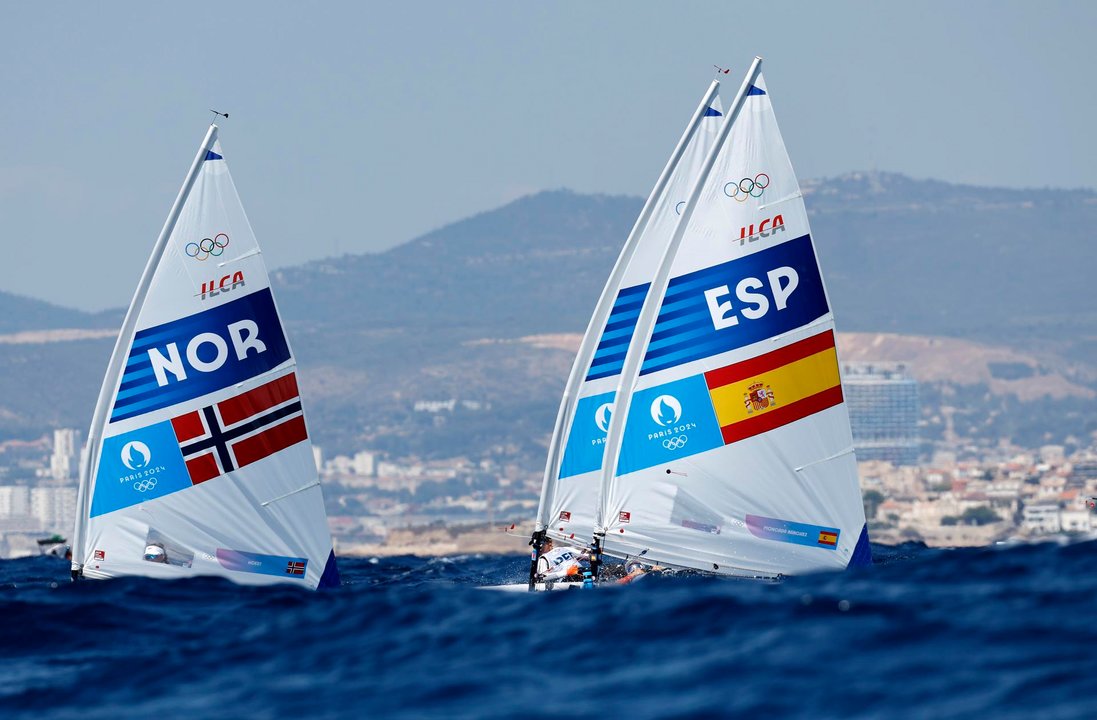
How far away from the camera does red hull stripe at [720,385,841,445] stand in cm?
2886

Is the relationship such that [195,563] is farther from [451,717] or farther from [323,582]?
[451,717]

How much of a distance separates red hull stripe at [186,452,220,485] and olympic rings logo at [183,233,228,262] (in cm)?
313

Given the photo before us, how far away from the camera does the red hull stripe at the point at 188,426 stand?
29.9m

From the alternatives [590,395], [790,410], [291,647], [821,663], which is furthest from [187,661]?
[590,395]

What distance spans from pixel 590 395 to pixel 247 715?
18153 millimetres

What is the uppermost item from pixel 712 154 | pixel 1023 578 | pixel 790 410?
pixel 712 154

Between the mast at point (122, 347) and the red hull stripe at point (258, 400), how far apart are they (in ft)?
5.74

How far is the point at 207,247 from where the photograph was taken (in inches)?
1178

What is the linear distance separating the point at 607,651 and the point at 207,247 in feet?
41.9

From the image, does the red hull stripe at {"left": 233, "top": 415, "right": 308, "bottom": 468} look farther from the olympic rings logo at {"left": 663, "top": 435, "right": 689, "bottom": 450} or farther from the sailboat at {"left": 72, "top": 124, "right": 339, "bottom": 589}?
the olympic rings logo at {"left": 663, "top": 435, "right": 689, "bottom": 450}

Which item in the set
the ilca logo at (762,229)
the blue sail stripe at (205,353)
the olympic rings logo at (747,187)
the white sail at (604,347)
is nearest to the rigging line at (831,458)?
the ilca logo at (762,229)

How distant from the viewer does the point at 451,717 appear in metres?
17.2

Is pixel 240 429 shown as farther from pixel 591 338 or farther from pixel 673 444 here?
pixel 673 444

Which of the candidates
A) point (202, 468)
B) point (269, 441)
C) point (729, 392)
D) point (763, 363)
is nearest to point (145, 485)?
point (202, 468)
